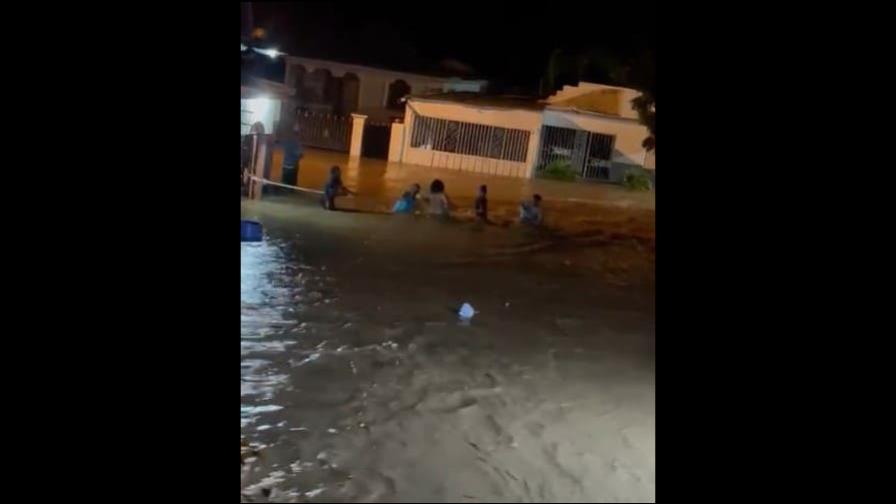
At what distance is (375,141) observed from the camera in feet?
11.1

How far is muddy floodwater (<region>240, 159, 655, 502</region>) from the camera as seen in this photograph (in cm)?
203

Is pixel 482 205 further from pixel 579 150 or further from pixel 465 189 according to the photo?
pixel 579 150

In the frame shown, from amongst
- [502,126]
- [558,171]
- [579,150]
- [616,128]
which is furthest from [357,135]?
[616,128]

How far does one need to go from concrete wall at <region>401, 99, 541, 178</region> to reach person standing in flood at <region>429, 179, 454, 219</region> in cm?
23

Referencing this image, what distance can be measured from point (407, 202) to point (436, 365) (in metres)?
1.41

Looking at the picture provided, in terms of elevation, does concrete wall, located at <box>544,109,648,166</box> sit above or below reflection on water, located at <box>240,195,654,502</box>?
above

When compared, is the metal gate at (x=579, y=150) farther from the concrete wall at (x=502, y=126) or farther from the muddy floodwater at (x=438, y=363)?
the muddy floodwater at (x=438, y=363)

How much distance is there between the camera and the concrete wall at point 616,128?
1.47 m

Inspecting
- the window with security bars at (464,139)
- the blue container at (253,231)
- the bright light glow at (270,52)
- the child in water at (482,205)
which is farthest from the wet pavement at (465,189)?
the bright light glow at (270,52)

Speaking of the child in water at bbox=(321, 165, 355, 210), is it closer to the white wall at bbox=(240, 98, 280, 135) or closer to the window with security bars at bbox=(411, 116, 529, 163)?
the white wall at bbox=(240, 98, 280, 135)


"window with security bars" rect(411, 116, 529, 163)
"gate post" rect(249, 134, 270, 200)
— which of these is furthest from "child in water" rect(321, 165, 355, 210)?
"window with security bars" rect(411, 116, 529, 163)
